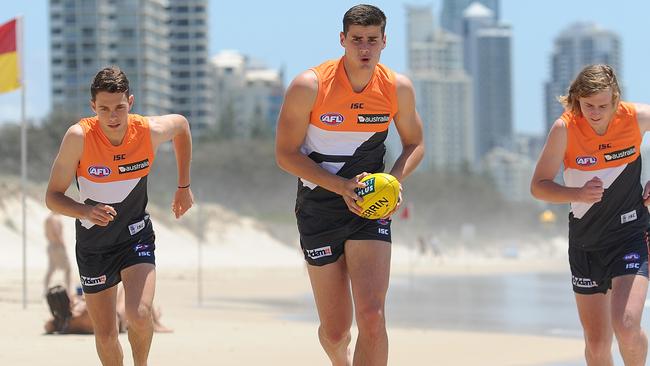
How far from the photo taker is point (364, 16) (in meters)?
6.86

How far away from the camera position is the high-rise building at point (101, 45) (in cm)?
15612

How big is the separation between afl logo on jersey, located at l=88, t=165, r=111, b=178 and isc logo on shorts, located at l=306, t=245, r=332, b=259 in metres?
1.46

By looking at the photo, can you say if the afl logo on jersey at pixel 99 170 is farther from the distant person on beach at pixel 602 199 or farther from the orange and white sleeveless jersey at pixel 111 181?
the distant person on beach at pixel 602 199

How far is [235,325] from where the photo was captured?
590 inches

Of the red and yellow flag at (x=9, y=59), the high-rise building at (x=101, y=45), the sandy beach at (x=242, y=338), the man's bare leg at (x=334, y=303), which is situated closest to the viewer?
the man's bare leg at (x=334, y=303)

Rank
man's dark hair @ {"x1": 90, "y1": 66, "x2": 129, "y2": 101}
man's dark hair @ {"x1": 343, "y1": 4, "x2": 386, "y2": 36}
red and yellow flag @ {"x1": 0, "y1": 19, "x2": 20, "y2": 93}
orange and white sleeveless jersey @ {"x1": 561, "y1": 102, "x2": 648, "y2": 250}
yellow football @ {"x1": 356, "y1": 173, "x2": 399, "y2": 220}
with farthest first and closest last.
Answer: red and yellow flag @ {"x1": 0, "y1": 19, "x2": 20, "y2": 93} → man's dark hair @ {"x1": 90, "y1": 66, "x2": 129, "y2": 101} → orange and white sleeveless jersey @ {"x1": 561, "y1": 102, "x2": 648, "y2": 250} → man's dark hair @ {"x1": 343, "y1": 4, "x2": 386, "y2": 36} → yellow football @ {"x1": 356, "y1": 173, "x2": 399, "y2": 220}

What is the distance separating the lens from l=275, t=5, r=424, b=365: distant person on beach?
6.91 m

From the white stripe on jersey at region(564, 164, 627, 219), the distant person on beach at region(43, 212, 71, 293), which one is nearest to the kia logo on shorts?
the white stripe on jersey at region(564, 164, 627, 219)

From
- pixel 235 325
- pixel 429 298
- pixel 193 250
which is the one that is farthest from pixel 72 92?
pixel 235 325

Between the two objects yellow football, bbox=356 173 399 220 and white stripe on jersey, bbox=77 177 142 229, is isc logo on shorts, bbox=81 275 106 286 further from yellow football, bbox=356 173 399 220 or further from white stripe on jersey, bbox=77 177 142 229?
yellow football, bbox=356 173 399 220

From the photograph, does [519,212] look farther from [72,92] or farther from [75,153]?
[75,153]

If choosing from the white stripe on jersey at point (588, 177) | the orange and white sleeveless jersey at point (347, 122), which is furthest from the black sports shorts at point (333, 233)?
the white stripe on jersey at point (588, 177)

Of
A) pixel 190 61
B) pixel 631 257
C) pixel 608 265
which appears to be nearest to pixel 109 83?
pixel 608 265

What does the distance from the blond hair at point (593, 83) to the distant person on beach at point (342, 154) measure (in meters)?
0.94
